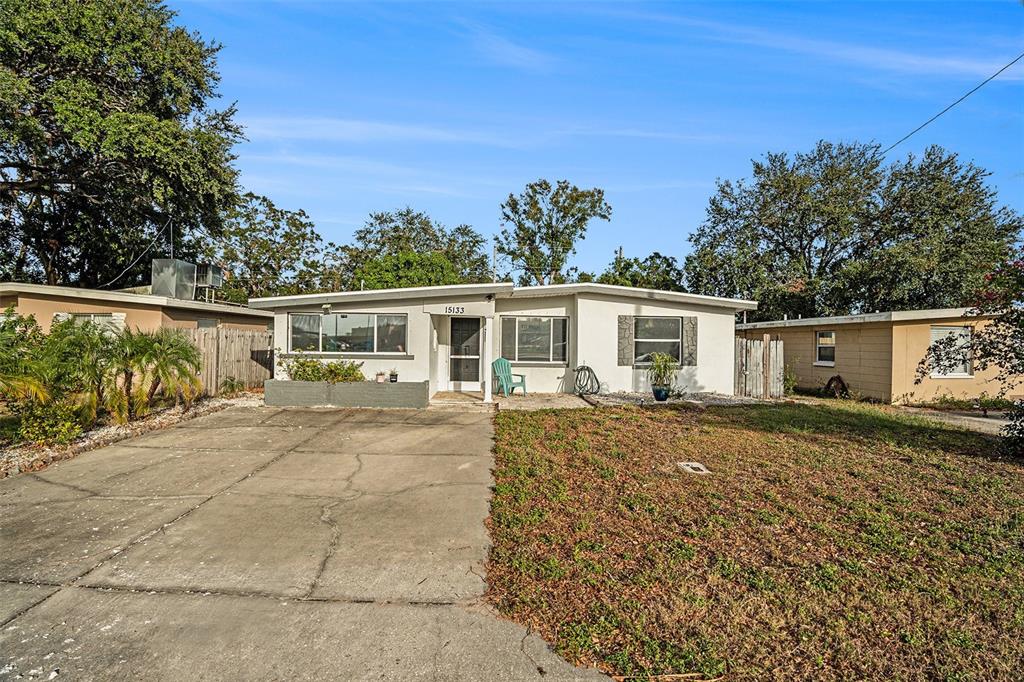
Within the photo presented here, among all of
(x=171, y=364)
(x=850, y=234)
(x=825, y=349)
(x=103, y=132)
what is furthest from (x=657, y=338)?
(x=850, y=234)

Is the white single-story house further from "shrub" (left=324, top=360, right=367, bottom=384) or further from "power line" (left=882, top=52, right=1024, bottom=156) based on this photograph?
"power line" (left=882, top=52, right=1024, bottom=156)

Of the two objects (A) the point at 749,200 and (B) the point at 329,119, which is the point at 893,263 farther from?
(B) the point at 329,119

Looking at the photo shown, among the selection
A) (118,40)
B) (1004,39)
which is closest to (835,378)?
(1004,39)

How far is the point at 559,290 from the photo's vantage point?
12398mm

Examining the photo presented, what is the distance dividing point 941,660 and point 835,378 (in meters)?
13.9

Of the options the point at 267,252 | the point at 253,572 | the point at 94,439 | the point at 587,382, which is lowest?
the point at 253,572

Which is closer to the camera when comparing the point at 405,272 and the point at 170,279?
the point at 170,279

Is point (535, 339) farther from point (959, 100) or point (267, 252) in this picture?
Answer: point (267, 252)

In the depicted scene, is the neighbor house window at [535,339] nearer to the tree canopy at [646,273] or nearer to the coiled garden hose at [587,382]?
the coiled garden hose at [587,382]

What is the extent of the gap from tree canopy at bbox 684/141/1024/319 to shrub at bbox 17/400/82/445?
24371mm

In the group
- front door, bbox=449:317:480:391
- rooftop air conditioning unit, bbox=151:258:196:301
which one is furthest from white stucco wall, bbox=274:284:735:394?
rooftop air conditioning unit, bbox=151:258:196:301

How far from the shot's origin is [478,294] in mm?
11547

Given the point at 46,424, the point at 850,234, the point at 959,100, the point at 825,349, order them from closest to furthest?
the point at 46,424
the point at 959,100
the point at 825,349
the point at 850,234

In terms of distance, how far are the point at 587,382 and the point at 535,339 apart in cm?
169
